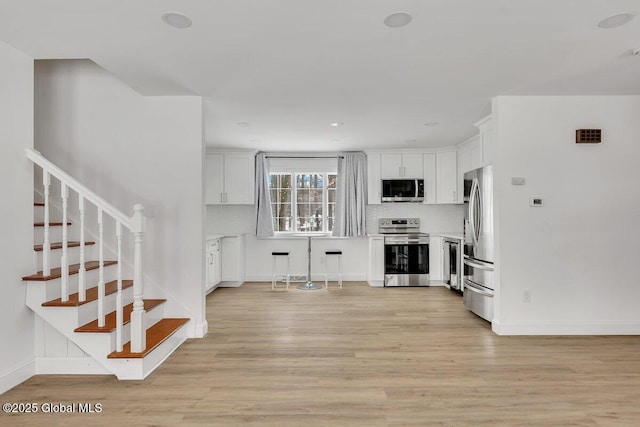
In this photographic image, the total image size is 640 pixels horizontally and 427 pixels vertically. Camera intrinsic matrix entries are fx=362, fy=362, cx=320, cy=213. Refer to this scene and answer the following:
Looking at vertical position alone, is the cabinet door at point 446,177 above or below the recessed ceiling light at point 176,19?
below

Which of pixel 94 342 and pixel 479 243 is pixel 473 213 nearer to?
pixel 479 243

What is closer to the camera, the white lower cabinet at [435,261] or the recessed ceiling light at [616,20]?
Result: the recessed ceiling light at [616,20]

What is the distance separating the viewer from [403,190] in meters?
6.53

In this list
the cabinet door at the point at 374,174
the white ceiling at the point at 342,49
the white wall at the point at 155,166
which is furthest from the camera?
the cabinet door at the point at 374,174

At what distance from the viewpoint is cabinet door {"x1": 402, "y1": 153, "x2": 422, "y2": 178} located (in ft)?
21.5

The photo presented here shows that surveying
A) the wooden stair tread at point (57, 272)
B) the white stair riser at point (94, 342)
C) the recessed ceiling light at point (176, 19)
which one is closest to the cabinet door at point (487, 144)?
the recessed ceiling light at point (176, 19)

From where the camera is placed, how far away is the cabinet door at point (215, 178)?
256 inches

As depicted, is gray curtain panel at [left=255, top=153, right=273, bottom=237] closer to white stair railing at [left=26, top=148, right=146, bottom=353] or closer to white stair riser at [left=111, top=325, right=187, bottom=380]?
white stair riser at [left=111, top=325, right=187, bottom=380]

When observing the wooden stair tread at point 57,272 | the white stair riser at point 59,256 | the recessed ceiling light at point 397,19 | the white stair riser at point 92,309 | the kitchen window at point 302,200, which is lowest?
the white stair riser at point 92,309

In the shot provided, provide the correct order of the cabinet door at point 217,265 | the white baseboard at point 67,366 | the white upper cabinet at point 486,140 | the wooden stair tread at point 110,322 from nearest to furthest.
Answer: the wooden stair tread at point 110,322 < the white baseboard at point 67,366 < the white upper cabinet at point 486,140 < the cabinet door at point 217,265

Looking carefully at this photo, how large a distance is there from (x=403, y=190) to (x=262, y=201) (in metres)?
2.57

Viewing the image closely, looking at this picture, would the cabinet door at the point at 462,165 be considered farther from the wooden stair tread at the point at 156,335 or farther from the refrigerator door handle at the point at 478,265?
the wooden stair tread at the point at 156,335

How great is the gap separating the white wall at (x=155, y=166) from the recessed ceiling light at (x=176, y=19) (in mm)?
1384

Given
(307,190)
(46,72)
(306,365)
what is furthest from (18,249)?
(307,190)
